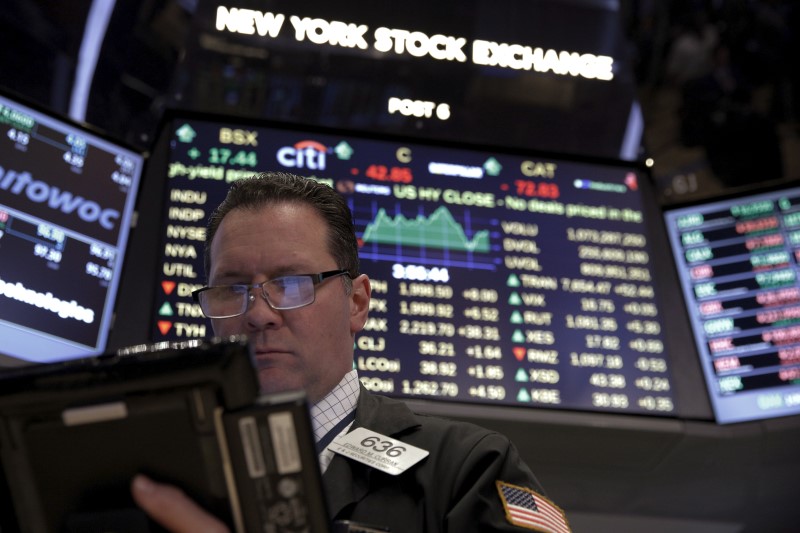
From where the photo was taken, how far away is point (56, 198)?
2582 mm

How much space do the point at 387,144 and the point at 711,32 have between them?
204 centimetres

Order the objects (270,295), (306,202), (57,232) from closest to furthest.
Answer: (270,295)
(306,202)
(57,232)

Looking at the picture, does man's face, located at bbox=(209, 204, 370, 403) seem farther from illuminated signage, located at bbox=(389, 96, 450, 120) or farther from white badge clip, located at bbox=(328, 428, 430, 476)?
illuminated signage, located at bbox=(389, 96, 450, 120)

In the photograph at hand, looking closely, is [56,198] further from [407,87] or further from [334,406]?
[334,406]

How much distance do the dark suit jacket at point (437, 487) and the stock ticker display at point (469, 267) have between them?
1188 mm

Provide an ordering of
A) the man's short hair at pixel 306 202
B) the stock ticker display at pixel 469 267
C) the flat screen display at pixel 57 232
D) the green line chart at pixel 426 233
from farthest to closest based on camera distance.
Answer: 1. the green line chart at pixel 426 233
2. the stock ticker display at pixel 469 267
3. the flat screen display at pixel 57 232
4. the man's short hair at pixel 306 202

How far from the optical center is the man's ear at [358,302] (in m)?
1.77

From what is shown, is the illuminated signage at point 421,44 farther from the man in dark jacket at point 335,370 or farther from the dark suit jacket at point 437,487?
the dark suit jacket at point 437,487

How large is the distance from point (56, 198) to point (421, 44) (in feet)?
4.19

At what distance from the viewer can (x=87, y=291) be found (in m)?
2.55

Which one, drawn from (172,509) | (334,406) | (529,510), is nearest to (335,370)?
(334,406)

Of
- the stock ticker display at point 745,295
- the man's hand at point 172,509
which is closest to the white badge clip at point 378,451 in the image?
the man's hand at point 172,509

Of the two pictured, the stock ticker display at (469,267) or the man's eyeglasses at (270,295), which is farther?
the stock ticker display at (469,267)

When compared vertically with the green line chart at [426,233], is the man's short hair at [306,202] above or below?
below
